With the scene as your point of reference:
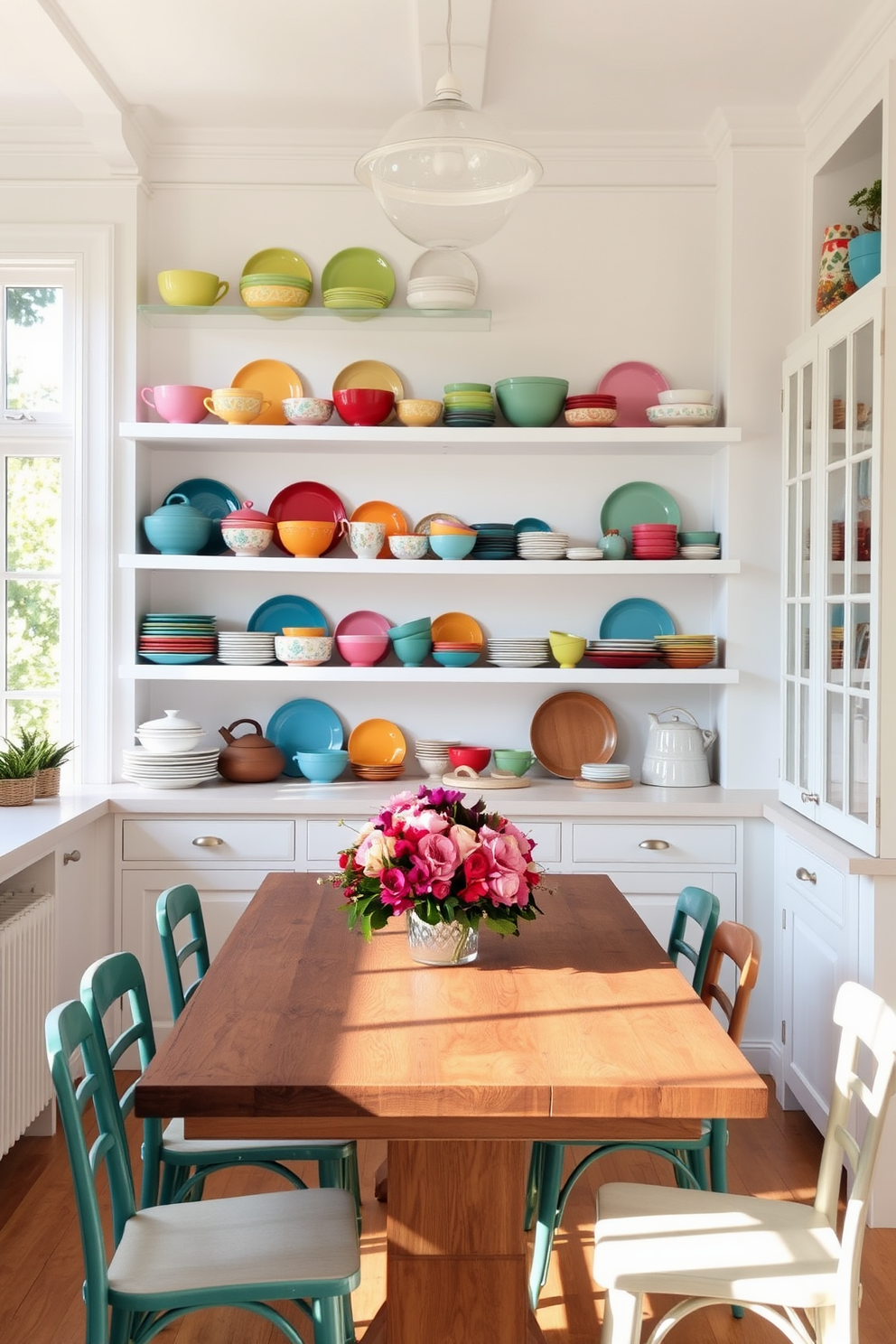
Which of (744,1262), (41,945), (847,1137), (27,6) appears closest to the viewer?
(744,1262)

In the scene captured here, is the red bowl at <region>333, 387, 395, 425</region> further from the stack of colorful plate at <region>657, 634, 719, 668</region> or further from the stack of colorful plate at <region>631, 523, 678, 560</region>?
the stack of colorful plate at <region>657, 634, 719, 668</region>

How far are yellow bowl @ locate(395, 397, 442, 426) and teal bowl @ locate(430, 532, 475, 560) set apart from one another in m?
0.38

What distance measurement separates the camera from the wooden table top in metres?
1.63

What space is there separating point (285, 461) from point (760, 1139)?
102 inches

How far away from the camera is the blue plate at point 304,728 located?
13.7ft

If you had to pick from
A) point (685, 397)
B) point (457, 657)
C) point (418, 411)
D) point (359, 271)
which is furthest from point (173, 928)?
point (359, 271)

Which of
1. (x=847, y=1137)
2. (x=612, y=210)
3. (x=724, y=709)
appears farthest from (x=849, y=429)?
(x=847, y=1137)

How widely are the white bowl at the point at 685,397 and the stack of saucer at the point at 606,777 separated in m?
1.19

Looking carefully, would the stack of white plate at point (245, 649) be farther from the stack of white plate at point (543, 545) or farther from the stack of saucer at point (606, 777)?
the stack of saucer at point (606, 777)

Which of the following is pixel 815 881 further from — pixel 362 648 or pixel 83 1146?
pixel 83 1146

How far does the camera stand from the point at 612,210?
4.05 metres

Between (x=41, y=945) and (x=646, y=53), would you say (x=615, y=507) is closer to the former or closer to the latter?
(x=646, y=53)

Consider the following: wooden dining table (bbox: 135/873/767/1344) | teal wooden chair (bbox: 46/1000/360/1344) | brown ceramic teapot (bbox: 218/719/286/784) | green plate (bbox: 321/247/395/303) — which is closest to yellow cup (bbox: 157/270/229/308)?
green plate (bbox: 321/247/395/303)

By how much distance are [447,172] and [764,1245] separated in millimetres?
1841
